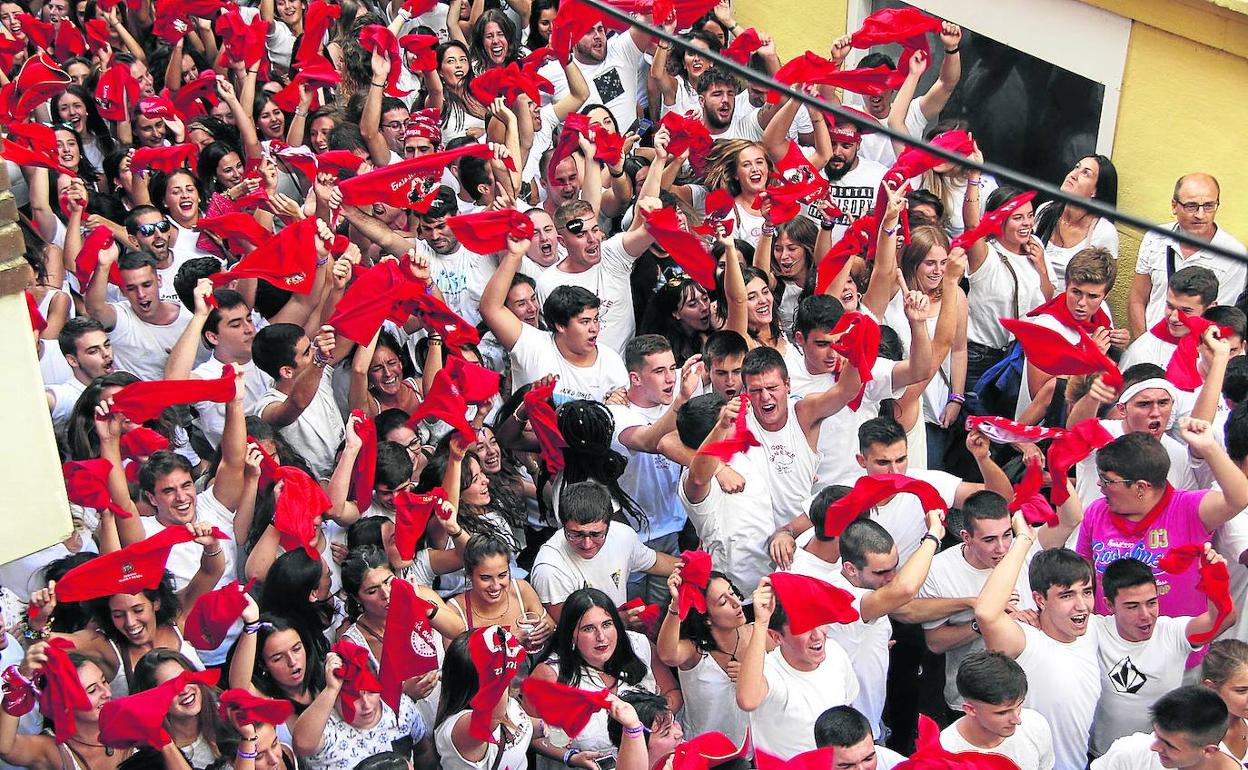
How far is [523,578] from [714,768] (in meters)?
1.22

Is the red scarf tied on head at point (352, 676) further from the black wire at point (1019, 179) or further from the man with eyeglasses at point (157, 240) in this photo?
the man with eyeglasses at point (157, 240)

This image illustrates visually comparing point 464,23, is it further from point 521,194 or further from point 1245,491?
point 1245,491

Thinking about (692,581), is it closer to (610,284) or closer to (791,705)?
(791,705)

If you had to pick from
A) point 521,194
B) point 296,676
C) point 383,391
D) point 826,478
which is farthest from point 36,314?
point 826,478

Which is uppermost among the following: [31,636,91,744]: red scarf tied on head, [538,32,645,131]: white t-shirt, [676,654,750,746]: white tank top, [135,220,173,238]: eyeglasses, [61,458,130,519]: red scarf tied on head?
[538,32,645,131]: white t-shirt

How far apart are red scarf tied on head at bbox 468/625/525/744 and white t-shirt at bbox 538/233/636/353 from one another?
2484mm

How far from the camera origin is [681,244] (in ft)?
22.3

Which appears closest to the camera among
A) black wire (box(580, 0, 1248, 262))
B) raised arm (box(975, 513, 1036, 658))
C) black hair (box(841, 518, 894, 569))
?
black wire (box(580, 0, 1248, 262))

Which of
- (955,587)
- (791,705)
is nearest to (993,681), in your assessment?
(791,705)

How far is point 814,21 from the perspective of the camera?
10.5 m

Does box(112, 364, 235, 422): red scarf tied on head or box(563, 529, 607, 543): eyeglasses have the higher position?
box(112, 364, 235, 422): red scarf tied on head

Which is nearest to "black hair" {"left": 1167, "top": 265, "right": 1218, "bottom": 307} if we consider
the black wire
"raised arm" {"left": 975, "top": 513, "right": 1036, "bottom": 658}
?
"raised arm" {"left": 975, "top": 513, "right": 1036, "bottom": 658}

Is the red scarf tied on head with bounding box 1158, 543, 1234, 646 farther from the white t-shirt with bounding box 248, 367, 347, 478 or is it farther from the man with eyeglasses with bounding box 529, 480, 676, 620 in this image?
the white t-shirt with bounding box 248, 367, 347, 478

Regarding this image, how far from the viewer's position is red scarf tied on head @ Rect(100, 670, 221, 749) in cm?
461
